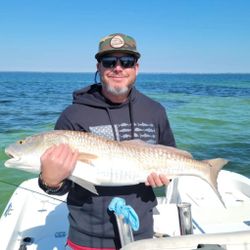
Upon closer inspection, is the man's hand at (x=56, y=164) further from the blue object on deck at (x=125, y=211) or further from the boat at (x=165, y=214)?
the boat at (x=165, y=214)

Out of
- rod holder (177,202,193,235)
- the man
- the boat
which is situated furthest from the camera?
the boat

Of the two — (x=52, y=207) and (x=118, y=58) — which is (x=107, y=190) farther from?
(x=52, y=207)

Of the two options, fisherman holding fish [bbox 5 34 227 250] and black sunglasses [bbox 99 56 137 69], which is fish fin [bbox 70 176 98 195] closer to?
fisherman holding fish [bbox 5 34 227 250]

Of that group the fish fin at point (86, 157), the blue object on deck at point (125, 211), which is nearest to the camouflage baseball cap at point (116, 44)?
the fish fin at point (86, 157)

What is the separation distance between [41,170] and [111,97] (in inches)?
38.7

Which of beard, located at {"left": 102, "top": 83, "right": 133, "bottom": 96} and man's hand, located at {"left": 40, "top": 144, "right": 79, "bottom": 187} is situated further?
beard, located at {"left": 102, "top": 83, "right": 133, "bottom": 96}

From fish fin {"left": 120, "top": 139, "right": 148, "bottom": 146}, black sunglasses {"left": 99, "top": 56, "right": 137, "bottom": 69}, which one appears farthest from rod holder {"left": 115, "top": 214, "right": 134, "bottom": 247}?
black sunglasses {"left": 99, "top": 56, "right": 137, "bottom": 69}

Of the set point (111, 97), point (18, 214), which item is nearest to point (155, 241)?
point (111, 97)

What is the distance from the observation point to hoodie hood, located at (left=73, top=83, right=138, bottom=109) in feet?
12.4

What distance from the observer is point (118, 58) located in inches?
148

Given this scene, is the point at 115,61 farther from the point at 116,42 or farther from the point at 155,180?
the point at 155,180

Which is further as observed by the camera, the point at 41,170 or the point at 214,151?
the point at 214,151

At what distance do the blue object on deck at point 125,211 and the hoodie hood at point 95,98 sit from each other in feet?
3.05

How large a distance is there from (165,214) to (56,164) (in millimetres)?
2937
